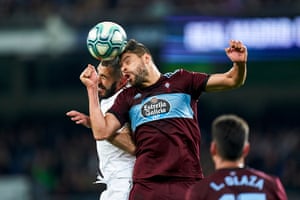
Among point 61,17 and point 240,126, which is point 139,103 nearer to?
point 240,126

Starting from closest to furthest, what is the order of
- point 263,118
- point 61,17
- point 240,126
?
point 240,126 → point 61,17 → point 263,118

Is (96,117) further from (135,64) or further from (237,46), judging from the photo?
(237,46)

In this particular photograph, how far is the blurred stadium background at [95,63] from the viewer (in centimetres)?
1952

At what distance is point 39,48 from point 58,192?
10.3ft

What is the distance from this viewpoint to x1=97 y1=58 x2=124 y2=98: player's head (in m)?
8.37

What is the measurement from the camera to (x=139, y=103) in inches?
313

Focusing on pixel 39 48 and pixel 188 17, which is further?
pixel 39 48

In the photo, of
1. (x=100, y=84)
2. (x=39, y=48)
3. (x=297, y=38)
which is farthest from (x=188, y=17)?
(x=100, y=84)

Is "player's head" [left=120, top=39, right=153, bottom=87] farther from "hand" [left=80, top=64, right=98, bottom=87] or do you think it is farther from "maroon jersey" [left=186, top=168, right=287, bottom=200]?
"maroon jersey" [left=186, top=168, right=287, bottom=200]

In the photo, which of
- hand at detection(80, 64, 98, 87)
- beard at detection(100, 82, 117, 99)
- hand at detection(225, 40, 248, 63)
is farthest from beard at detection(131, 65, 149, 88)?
hand at detection(225, 40, 248, 63)

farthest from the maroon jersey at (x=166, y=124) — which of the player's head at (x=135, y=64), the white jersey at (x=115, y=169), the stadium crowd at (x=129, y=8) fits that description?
the stadium crowd at (x=129, y=8)

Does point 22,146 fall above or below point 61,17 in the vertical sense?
below

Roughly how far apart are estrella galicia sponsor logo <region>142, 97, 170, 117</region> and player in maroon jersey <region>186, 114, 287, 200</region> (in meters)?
1.70

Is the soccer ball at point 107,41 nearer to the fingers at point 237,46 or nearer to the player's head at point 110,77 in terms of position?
the player's head at point 110,77
